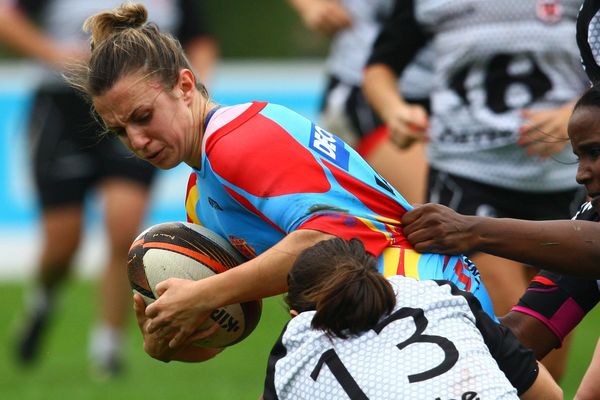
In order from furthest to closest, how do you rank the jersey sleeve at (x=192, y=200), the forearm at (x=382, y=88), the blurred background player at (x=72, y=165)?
the blurred background player at (x=72, y=165) < the forearm at (x=382, y=88) < the jersey sleeve at (x=192, y=200)

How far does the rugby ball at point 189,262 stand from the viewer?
4.33 m

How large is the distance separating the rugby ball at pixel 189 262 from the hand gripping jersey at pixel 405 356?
21.9 inches

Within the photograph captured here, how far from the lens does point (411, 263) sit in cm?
416

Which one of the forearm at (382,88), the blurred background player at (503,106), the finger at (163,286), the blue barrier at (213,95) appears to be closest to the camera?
the finger at (163,286)

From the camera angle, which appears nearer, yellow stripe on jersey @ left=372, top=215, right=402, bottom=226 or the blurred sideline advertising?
yellow stripe on jersey @ left=372, top=215, right=402, bottom=226

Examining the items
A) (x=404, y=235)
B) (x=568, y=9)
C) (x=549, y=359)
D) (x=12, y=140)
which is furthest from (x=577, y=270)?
(x=12, y=140)

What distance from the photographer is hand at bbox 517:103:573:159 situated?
219 inches

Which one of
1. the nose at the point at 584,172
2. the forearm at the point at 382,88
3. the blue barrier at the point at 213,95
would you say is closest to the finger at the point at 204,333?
the nose at the point at 584,172

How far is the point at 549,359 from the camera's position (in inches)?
216

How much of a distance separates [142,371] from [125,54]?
418cm

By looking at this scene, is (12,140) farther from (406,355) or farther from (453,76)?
(406,355)

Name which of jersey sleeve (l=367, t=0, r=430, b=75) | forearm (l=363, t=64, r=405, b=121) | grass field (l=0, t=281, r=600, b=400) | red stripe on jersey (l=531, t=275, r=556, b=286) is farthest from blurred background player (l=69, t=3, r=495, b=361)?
grass field (l=0, t=281, r=600, b=400)

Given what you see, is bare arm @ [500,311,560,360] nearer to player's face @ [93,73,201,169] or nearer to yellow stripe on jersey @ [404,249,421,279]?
yellow stripe on jersey @ [404,249,421,279]

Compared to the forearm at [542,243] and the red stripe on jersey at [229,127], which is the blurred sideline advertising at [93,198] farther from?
the forearm at [542,243]
